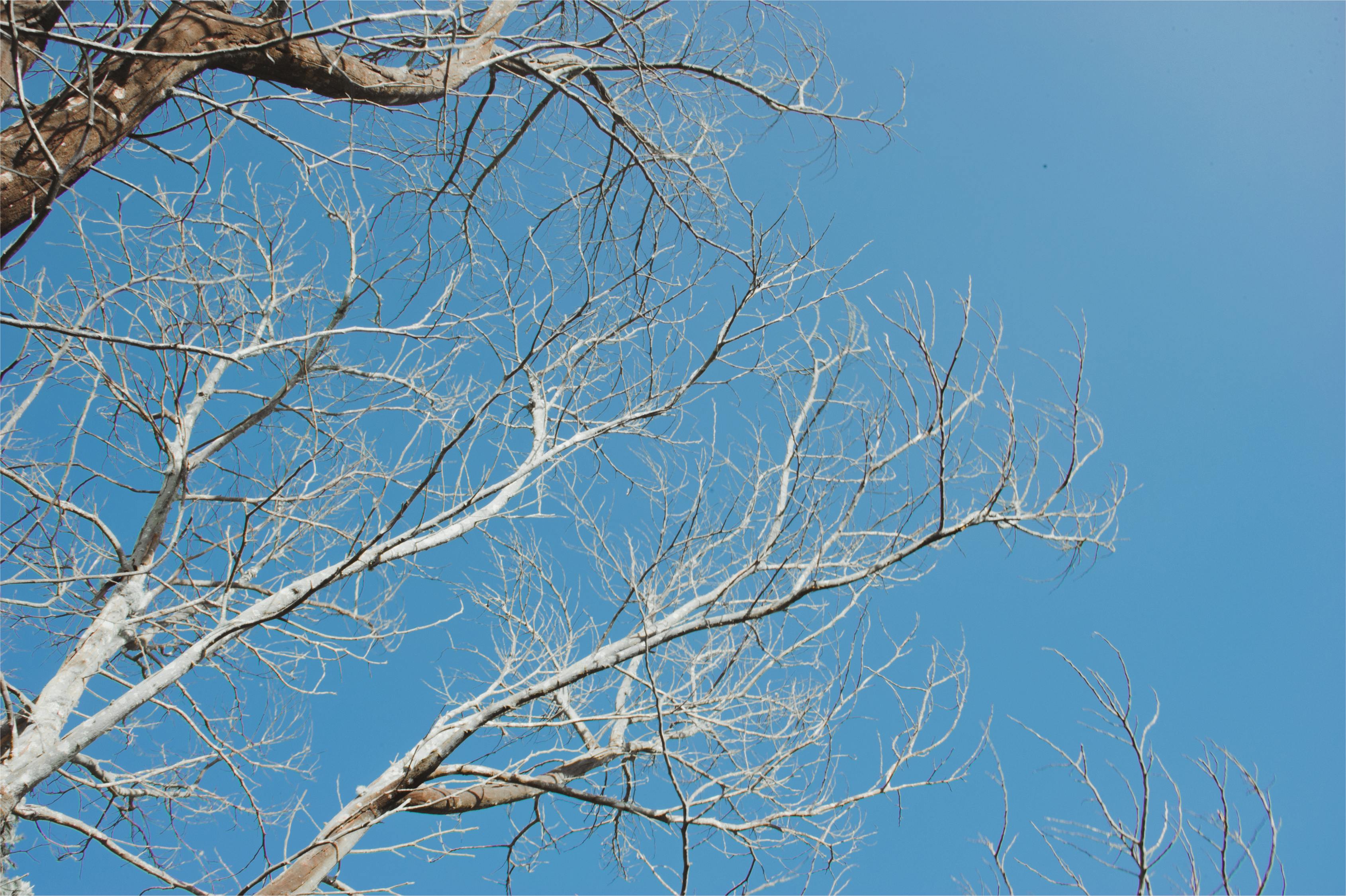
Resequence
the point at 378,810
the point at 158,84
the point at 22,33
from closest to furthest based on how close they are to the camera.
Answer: the point at 22,33 → the point at 158,84 → the point at 378,810

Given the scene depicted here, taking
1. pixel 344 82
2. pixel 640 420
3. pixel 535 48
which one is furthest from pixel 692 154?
pixel 344 82

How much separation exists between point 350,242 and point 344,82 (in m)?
1.84

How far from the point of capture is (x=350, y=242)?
4.60m

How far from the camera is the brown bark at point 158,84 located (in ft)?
7.23

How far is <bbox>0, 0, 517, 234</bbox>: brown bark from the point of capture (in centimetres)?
220

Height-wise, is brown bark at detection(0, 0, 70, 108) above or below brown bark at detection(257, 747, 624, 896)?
above

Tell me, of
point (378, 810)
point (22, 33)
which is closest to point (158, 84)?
point (22, 33)

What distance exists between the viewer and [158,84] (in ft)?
8.23

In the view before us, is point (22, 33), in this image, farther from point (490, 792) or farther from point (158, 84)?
point (490, 792)

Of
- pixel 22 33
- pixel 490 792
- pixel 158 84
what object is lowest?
pixel 490 792

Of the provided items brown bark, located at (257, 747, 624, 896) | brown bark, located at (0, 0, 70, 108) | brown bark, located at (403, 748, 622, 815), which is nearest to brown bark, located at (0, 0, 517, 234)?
brown bark, located at (0, 0, 70, 108)

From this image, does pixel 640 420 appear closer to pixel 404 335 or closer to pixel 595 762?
pixel 404 335

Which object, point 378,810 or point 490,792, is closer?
point 378,810

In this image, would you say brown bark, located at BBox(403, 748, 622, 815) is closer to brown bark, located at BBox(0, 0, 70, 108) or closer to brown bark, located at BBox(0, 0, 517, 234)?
brown bark, located at BBox(0, 0, 517, 234)
